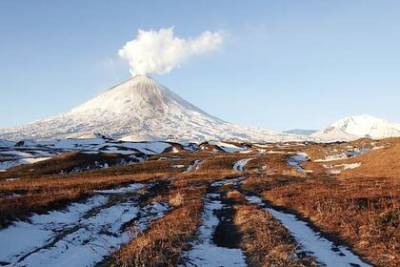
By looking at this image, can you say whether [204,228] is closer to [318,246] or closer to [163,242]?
[163,242]

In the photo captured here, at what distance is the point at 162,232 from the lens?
883 inches

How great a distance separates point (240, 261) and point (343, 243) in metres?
5.12

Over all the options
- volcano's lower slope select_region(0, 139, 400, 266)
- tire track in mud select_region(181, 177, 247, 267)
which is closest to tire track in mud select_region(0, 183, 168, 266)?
volcano's lower slope select_region(0, 139, 400, 266)

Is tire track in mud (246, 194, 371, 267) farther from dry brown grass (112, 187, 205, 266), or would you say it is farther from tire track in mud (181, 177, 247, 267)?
dry brown grass (112, 187, 205, 266)

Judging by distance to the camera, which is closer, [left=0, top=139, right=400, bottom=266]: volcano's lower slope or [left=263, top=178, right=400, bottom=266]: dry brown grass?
[left=0, top=139, right=400, bottom=266]: volcano's lower slope

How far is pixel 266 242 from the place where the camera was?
20.7 m

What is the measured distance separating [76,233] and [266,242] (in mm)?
8067

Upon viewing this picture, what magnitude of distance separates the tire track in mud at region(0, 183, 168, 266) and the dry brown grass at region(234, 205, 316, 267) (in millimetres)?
5011

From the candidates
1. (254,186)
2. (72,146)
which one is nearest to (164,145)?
(72,146)

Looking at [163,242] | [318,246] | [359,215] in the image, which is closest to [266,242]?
[318,246]

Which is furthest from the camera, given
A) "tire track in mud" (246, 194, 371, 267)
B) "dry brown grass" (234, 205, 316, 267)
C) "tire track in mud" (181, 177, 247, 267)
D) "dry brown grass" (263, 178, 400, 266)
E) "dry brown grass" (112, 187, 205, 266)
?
"dry brown grass" (263, 178, 400, 266)

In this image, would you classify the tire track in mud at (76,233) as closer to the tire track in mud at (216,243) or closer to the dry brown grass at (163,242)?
the dry brown grass at (163,242)

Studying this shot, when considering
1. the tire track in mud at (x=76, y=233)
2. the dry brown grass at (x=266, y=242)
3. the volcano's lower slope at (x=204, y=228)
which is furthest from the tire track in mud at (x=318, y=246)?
the tire track in mud at (x=76, y=233)

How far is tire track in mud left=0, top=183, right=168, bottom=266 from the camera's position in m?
18.6
